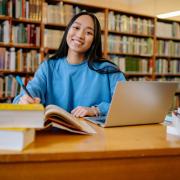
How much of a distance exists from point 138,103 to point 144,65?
12.5ft

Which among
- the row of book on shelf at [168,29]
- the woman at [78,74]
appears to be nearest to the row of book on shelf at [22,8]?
the woman at [78,74]

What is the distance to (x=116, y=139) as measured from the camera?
2.84 ft

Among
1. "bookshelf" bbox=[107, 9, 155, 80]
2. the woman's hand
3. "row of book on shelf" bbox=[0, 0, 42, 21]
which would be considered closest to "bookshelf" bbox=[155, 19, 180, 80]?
"bookshelf" bbox=[107, 9, 155, 80]

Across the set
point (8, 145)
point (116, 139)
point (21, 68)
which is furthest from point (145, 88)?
point (21, 68)

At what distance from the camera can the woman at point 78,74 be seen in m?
1.56

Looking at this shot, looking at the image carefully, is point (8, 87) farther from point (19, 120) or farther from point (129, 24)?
point (19, 120)

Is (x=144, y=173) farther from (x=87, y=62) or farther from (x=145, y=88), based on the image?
(x=87, y=62)

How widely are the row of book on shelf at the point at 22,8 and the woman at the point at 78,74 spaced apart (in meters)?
2.08

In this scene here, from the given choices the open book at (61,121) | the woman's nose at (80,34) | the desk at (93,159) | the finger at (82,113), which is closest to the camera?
the desk at (93,159)

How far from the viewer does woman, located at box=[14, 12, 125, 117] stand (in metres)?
1.56

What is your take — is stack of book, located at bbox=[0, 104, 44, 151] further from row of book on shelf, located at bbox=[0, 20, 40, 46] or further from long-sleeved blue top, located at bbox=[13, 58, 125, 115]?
row of book on shelf, located at bbox=[0, 20, 40, 46]

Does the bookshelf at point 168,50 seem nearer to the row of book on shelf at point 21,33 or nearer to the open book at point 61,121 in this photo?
the row of book on shelf at point 21,33

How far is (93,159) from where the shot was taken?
0.73 meters

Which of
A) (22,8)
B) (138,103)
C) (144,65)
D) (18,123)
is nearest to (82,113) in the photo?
(138,103)
